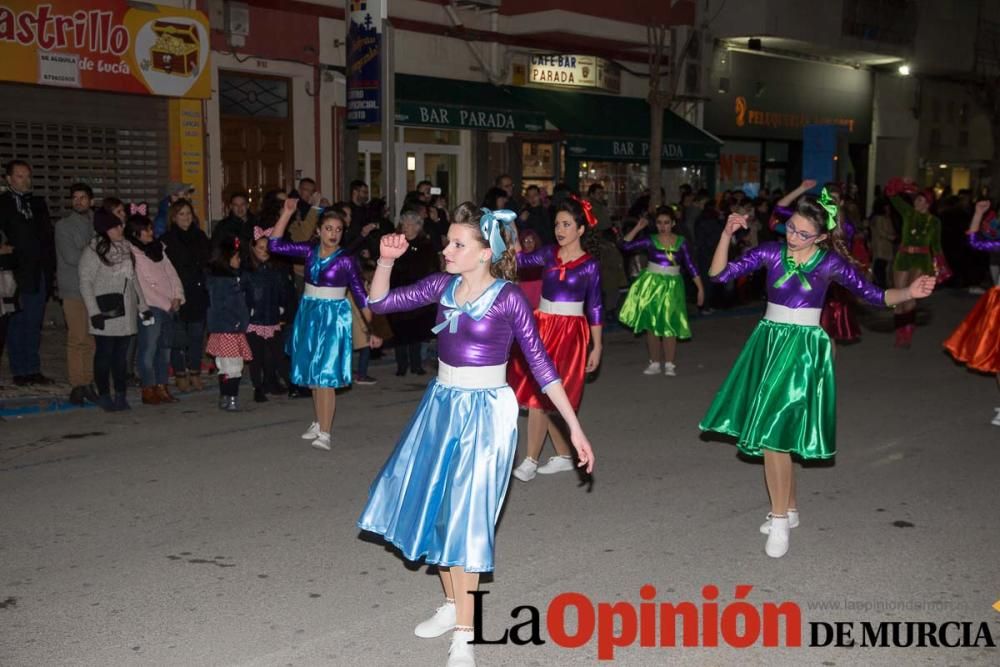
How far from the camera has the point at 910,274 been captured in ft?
49.2

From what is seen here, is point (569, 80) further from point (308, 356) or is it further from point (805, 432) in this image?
point (805, 432)

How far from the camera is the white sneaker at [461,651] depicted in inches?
181

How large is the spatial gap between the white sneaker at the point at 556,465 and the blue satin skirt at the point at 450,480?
3115mm

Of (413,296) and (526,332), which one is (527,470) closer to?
(413,296)

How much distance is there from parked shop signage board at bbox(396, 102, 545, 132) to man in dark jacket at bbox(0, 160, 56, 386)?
794 centimetres

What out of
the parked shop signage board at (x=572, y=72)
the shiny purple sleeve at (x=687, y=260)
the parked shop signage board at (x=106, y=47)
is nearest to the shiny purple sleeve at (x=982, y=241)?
the shiny purple sleeve at (x=687, y=260)

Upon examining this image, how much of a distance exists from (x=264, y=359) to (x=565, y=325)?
3.65 meters

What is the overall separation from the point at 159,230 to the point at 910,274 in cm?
1010

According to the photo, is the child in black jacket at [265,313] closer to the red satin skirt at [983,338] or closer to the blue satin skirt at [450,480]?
the blue satin skirt at [450,480]

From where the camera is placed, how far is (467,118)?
19.0m

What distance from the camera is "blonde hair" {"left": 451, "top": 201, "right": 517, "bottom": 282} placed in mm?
4812

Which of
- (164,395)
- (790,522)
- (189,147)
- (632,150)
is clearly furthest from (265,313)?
(632,150)

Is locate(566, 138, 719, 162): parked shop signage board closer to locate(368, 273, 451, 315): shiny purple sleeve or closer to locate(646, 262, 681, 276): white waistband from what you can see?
locate(646, 262, 681, 276): white waistband

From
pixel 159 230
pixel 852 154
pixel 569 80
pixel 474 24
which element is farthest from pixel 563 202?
pixel 852 154
